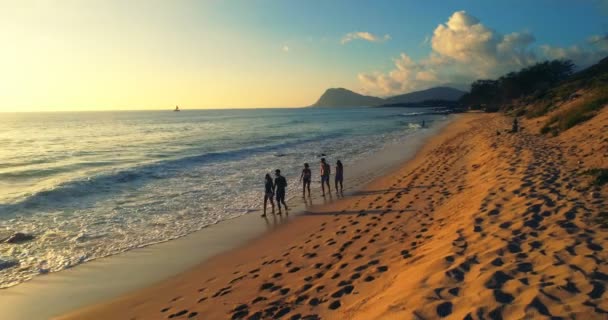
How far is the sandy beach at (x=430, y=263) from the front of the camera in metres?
4.56

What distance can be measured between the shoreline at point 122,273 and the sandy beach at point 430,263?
1.60 feet

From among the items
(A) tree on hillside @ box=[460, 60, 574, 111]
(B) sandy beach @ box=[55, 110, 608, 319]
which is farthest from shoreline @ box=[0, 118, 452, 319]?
(A) tree on hillside @ box=[460, 60, 574, 111]

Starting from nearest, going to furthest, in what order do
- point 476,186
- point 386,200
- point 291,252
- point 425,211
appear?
point 291,252 < point 425,211 < point 476,186 < point 386,200

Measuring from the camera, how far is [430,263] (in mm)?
5934

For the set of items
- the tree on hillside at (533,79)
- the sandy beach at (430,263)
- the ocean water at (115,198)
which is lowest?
the ocean water at (115,198)

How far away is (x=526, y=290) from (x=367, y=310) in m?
1.97

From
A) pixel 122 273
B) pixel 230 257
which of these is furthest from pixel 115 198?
pixel 230 257

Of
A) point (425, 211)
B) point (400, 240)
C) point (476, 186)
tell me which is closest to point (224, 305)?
point (400, 240)

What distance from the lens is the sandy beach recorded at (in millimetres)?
4562

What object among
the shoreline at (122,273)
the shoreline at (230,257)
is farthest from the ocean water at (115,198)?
the shoreline at (230,257)

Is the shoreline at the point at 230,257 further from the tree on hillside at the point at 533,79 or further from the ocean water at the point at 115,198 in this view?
the tree on hillside at the point at 533,79

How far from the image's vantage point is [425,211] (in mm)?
10422

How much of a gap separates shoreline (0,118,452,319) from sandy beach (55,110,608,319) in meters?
0.49

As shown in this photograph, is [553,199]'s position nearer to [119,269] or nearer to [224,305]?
[224,305]
